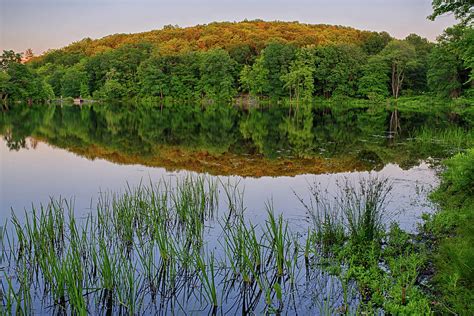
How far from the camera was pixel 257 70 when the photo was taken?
70000mm

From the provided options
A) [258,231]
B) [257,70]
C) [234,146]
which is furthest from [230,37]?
[258,231]

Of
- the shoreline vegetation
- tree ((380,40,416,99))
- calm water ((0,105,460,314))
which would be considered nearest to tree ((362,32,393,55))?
tree ((380,40,416,99))

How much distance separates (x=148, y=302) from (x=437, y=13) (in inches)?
707

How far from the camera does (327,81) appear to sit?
66.9 meters

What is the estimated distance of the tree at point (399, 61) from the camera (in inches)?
2359

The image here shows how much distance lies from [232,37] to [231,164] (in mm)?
80745

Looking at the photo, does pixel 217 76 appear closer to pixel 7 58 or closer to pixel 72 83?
pixel 72 83

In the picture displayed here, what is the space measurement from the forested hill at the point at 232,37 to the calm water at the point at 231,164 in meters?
54.7

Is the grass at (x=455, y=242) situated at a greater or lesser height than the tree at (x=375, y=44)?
lesser

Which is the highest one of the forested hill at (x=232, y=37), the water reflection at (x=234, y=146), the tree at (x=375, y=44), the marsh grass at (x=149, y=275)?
the forested hill at (x=232, y=37)

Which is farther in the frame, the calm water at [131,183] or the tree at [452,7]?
the tree at [452,7]

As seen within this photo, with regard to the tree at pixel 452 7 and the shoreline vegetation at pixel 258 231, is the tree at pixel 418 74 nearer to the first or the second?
the shoreline vegetation at pixel 258 231

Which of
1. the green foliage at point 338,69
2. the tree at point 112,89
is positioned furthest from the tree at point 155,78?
the green foliage at point 338,69

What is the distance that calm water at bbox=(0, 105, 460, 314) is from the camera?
969 cm
